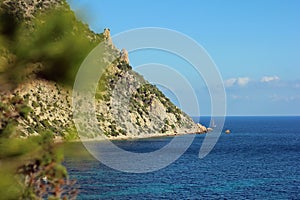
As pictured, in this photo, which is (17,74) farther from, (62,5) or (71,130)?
(71,130)

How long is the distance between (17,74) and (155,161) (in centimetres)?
5644

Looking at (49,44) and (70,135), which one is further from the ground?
(49,44)

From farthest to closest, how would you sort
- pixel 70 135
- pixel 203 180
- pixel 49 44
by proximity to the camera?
pixel 203 180 → pixel 70 135 → pixel 49 44

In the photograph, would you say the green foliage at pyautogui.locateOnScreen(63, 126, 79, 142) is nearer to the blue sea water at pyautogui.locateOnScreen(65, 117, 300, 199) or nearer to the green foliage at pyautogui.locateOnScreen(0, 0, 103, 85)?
the green foliage at pyautogui.locateOnScreen(0, 0, 103, 85)

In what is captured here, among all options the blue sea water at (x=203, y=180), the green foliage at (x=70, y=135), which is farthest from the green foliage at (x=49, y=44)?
the blue sea water at (x=203, y=180)

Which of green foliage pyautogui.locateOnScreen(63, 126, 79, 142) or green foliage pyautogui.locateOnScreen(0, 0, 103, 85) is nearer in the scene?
green foliage pyautogui.locateOnScreen(0, 0, 103, 85)

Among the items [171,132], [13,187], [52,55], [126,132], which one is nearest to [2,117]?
[13,187]

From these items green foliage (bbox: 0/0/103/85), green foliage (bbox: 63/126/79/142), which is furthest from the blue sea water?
green foliage (bbox: 0/0/103/85)

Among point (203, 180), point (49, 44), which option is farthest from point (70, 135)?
point (203, 180)

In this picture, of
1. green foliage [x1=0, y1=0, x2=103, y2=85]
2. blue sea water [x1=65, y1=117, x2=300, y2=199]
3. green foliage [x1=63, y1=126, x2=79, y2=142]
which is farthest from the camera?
blue sea water [x1=65, y1=117, x2=300, y2=199]

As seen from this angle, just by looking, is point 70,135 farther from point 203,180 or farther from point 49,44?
point 203,180

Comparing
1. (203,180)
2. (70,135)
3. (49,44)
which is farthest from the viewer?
(203,180)

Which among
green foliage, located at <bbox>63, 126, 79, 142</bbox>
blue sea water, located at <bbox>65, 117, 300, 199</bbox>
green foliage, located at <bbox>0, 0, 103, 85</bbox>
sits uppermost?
green foliage, located at <bbox>0, 0, 103, 85</bbox>

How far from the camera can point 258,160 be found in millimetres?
62688
